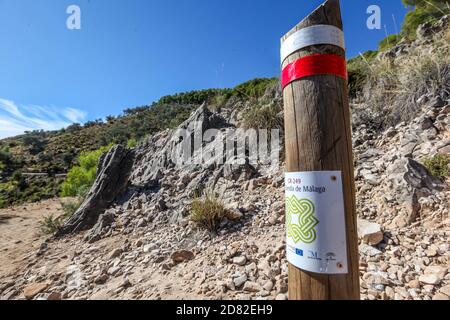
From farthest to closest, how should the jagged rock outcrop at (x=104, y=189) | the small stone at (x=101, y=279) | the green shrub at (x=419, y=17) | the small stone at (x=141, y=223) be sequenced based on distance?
the green shrub at (x=419, y=17) → the jagged rock outcrop at (x=104, y=189) → the small stone at (x=141, y=223) → the small stone at (x=101, y=279)

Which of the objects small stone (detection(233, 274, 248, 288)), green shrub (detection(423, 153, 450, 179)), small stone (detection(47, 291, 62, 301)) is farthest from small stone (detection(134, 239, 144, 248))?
green shrub (detection(423, 153, 450, 179))

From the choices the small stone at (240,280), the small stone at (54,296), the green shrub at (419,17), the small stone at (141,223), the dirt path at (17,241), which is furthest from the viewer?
the green shrub at (419,17)

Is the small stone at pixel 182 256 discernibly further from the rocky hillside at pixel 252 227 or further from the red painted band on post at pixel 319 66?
the red painted band on post at pixel 319 66

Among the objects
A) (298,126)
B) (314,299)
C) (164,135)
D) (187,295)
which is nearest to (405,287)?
(314,299)

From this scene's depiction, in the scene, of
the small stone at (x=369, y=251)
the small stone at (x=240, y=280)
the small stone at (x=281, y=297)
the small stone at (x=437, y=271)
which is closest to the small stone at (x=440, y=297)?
the small stone at (x=437, y=271)

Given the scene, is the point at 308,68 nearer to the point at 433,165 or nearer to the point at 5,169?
the point at 433,165

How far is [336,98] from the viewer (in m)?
0.90

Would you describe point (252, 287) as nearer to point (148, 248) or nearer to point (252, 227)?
point (252, 227)

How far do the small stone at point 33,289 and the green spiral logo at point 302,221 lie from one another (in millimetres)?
3187

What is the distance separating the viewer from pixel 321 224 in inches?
32.9

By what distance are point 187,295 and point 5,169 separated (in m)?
21.5

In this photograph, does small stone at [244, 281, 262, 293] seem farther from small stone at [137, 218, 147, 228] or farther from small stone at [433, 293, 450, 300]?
small stone at [137, 218, 147, 228]

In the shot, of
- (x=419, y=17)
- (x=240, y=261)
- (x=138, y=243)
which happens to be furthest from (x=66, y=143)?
(x=419, y=17)

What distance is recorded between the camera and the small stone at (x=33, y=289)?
2453 millimetres
